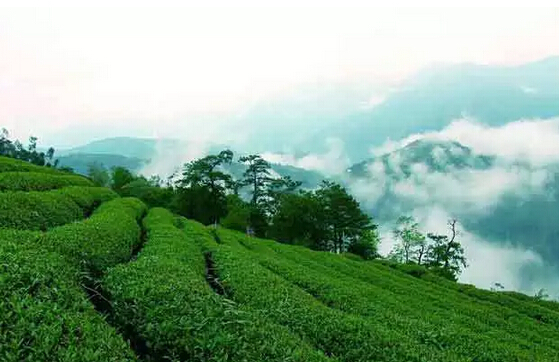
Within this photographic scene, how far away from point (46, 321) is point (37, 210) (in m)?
15.3

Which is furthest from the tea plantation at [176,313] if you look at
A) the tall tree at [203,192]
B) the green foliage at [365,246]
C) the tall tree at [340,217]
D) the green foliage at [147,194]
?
the green foliage at [147,194]

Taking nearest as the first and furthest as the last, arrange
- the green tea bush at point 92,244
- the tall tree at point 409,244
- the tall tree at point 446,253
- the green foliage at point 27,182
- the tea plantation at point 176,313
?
1. the tea plantation at point 176,313
2. the green tea bush at point 92,244
3. the green foliage at point 27,182
4. the tall tree at point 446,253
5. the tall tree at point 409,244

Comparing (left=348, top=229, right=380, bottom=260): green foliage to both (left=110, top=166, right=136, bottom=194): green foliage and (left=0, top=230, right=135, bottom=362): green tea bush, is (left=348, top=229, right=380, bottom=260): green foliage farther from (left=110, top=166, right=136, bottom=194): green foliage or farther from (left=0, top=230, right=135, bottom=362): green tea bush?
(left=0, top=230, right=135, bottom=362): green tea bush

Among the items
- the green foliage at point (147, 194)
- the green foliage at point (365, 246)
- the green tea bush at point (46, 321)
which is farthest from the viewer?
the green foliage at point (147, 194)

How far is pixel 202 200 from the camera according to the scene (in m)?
68.2

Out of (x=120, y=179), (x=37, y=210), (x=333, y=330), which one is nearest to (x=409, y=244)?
(x=120, y=179)

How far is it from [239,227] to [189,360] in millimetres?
52532

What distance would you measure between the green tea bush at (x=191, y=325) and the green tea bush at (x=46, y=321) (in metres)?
0.92

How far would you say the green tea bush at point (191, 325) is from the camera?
A: 798 cm

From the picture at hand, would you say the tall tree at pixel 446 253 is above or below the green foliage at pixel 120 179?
below

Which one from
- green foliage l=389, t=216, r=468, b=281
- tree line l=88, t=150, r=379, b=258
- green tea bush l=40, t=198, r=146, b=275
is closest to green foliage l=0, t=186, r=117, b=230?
green tea bush l=40, t=198, r=146, b=275

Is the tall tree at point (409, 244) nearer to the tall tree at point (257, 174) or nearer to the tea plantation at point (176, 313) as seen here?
the tall tree at point (257, 174)

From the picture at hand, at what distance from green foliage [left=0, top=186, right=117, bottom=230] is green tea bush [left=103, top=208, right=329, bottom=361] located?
858 centimetres

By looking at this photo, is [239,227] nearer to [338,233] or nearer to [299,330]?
[338,233]
